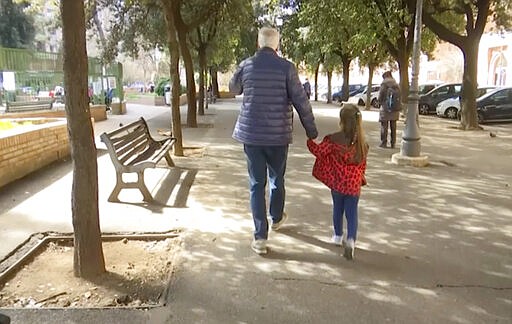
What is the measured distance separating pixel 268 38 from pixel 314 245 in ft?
6.40

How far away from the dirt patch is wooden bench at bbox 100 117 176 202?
1653mm

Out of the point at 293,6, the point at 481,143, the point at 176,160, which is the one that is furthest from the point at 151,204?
the point at 293,6

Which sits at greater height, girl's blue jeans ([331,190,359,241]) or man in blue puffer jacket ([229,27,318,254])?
man in blue puffer jacket ([229,27,318,254])

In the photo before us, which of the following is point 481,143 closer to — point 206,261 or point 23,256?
point 206,261

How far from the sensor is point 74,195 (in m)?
4.20

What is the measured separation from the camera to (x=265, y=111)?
184 inches

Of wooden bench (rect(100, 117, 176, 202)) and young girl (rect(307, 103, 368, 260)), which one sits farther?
wooden bench (rect(100, 117, 176, 202))

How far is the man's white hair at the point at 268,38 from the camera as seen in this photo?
4738 mm

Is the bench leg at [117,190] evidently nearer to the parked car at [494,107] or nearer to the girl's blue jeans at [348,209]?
the girl's blue jeans at [348,209]

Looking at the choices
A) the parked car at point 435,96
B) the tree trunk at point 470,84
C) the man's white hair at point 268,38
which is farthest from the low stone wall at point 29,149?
the parked car at point 435,96

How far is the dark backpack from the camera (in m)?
11.6

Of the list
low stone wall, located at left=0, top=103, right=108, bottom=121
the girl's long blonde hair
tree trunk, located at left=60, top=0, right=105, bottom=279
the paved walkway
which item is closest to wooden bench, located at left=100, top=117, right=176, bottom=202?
the paved walkway

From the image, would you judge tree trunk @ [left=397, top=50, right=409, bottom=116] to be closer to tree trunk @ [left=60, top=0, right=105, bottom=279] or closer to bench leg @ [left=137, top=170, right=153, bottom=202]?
bench leg @ [left=137, top=170, right=153, bottom=202]

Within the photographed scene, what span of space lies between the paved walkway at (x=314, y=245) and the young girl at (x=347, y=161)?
1.32 ft
